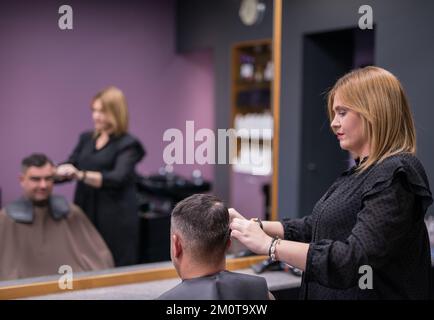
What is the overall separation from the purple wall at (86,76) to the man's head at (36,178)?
2.04 m

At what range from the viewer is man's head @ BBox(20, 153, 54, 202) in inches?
114

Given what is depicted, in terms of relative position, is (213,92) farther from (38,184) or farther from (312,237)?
(312,237)

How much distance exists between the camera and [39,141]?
512 centimetres

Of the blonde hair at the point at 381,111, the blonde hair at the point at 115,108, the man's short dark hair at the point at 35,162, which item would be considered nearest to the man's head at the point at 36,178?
the man's short dark hair at the point at 35,162

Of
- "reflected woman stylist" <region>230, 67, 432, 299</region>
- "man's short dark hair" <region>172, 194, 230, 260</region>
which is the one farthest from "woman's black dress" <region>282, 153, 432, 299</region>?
"man's short dark hair" <region>172, 194, 230, 260</region>

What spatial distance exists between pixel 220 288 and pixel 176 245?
157 mm

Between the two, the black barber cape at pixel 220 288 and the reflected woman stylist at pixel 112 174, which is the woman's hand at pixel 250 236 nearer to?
the black barber cape at pixel 220 288

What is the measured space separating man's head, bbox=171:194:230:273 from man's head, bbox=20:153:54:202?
64.1 inches

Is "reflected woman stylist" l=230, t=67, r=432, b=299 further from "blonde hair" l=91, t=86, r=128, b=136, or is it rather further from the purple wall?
the purple wall

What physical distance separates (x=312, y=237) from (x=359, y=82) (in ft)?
1.57

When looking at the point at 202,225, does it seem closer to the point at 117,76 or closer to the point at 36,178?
the point at 36,178

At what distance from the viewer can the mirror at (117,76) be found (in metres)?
4.94

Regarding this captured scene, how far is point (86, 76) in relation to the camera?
5.40m
